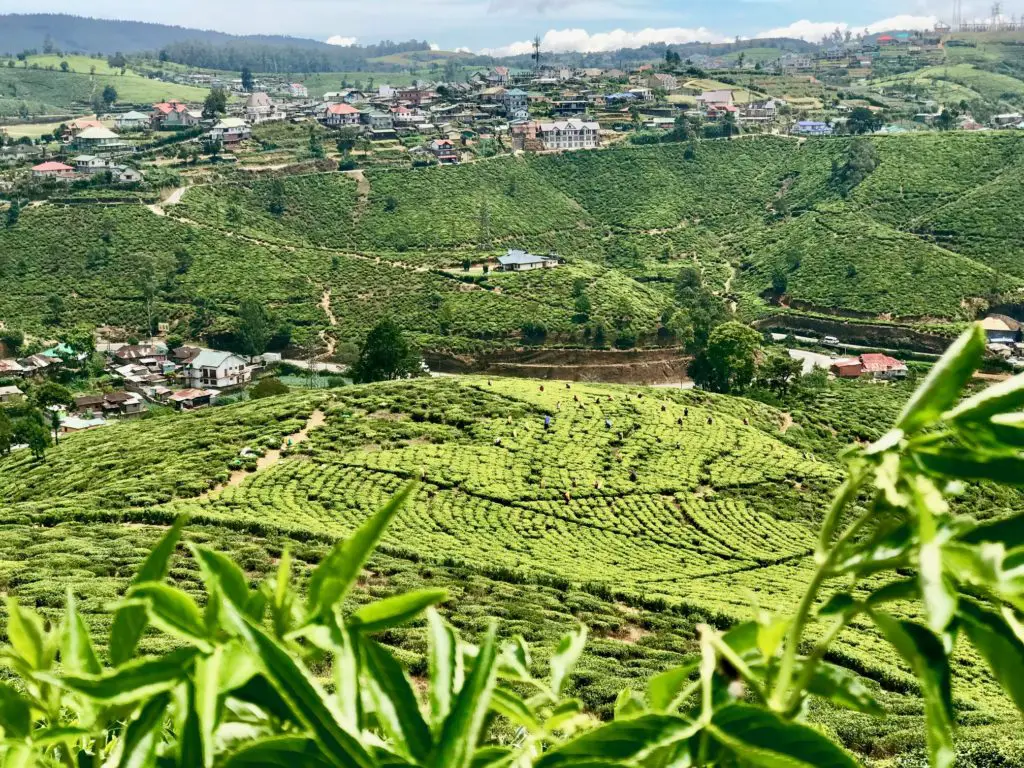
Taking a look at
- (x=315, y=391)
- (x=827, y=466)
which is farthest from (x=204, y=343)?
(x=827, y=466)

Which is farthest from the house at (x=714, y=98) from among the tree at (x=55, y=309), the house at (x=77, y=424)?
the house at (x=77, y=424)

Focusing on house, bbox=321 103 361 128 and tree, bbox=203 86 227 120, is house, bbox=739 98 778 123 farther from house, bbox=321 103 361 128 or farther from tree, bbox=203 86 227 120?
tree, bbox=203 86 227 120

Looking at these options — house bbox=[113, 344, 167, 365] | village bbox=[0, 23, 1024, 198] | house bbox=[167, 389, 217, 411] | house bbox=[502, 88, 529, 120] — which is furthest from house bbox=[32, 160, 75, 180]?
house bbox=[502, 88, 529, 120]

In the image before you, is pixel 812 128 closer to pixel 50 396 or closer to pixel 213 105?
pixel 213 105

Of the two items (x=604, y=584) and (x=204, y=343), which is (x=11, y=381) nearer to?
(x=204, y=343)

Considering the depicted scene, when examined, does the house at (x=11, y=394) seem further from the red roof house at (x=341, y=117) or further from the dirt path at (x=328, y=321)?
the red roof house at (x=341, y=117)

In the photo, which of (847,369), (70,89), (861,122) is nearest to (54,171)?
(847,369)
